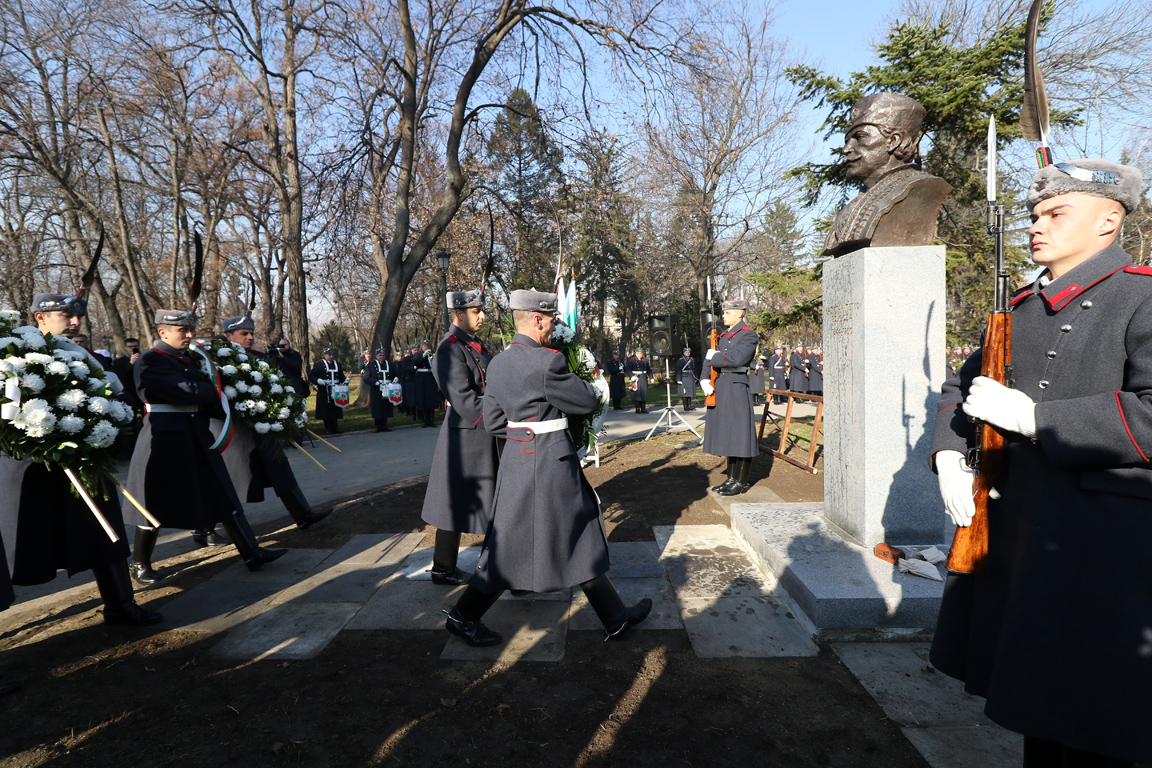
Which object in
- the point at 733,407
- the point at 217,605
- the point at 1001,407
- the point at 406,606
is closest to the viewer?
the point at 1001,407

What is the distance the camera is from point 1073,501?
1.61 m

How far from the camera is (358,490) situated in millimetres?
7492

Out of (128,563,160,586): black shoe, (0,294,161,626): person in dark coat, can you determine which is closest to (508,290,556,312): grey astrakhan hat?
(0,294,161,626): person in dark coat

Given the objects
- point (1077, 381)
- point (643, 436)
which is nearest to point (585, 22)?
point (643, 436)

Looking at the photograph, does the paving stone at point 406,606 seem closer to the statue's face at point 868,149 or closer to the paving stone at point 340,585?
the paving stone at point 340,585

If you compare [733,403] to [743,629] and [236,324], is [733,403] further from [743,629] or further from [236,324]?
[236,324]

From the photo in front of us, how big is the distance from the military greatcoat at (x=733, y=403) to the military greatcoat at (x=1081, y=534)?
4.68 m

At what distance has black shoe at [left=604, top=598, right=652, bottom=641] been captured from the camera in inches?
131

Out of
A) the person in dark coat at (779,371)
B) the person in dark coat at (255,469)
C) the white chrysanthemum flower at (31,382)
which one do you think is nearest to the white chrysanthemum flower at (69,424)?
the white chrysanthemum flower at (31,382)

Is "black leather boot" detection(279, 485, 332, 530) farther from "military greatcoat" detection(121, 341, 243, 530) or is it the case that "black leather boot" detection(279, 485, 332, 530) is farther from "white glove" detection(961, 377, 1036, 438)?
"white glove" detection(961, 377, 1036, 438)

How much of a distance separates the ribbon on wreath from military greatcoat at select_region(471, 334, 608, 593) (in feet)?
8.78

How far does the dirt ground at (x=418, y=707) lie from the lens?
2.49 meters

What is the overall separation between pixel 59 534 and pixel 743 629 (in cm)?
415

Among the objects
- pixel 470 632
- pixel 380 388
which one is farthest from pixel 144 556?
pixel 380 388
